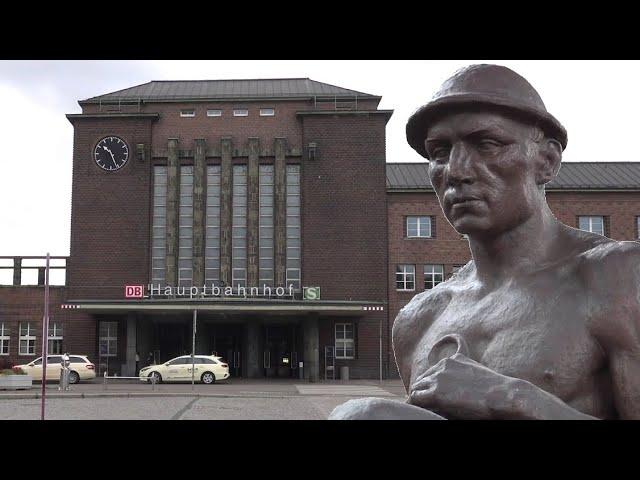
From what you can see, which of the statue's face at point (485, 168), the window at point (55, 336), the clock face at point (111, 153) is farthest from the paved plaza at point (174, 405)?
the clock face at point (111, 153)

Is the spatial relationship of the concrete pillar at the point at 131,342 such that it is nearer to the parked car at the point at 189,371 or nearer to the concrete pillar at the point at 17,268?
the parked car at the point at 189,371

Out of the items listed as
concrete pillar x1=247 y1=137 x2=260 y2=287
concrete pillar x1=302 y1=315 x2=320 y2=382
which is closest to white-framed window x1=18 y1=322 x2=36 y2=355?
concrete pillar x1=247 y1=137 x2=260 y2=287

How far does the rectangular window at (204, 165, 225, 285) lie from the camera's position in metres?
39.3

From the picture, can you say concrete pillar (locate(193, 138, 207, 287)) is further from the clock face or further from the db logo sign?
the clock face

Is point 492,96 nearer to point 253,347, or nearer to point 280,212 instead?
point 253,347

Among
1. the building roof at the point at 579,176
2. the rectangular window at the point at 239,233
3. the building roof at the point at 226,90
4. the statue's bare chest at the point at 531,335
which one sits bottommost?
the statue's bare chest at the point at 531,335

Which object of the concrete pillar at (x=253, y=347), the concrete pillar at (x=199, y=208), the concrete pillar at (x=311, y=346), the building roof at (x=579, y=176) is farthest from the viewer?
the building roof at (x=579, y=176)

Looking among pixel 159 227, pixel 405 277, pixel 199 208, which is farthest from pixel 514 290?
pixel 159 227

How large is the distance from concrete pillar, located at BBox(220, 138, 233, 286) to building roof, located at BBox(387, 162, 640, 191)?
8355 millimetres

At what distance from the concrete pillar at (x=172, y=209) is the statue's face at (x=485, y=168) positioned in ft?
123

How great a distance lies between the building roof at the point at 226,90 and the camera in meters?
41.6

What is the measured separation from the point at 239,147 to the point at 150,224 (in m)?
6.10

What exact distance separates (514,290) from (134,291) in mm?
37039
